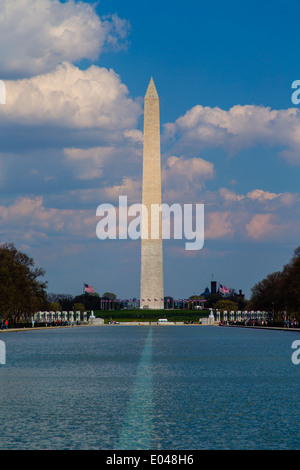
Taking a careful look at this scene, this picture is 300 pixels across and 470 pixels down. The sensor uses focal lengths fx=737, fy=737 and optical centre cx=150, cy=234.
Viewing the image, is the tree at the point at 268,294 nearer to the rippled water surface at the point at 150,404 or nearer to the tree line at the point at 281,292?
the tree line at the point at 281,292

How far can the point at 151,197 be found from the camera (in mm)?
123875

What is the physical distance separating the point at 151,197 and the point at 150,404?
105721 millimetres

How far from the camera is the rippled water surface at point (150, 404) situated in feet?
45.9

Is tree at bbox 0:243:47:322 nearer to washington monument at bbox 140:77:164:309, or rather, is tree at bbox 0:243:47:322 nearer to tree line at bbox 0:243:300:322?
tree line at bbox 0:243:300:322

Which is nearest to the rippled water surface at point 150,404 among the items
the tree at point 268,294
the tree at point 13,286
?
the tree at point 13,286

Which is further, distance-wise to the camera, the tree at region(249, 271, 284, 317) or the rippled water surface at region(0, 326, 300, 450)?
the tree at region(249, 271, 284, 317)

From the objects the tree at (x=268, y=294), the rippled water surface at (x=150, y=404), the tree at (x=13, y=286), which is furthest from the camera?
the tree at (x=268, y=294)

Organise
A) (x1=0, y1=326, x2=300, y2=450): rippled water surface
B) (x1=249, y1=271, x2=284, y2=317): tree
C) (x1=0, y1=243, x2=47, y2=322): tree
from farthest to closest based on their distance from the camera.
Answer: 1. (x1=249, y1=271, x2=284, y2=317): tree
2. (x1=0, y1=243, x2=47, y2=322): tree
3. (x1=0, y1=326, x2=300, y2=450): rippled water surface


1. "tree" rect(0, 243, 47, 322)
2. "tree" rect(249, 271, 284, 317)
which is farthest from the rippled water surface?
"tree" rect(249, 271, 284, 317)

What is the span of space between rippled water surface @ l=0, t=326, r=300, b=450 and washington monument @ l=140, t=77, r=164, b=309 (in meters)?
91.4

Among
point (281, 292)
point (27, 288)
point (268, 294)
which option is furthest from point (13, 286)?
point (268, 294)

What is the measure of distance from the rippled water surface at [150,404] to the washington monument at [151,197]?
91.4m

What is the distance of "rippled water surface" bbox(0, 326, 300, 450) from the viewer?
1399 centimetres

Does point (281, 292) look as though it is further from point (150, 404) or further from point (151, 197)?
point (150, 404)
